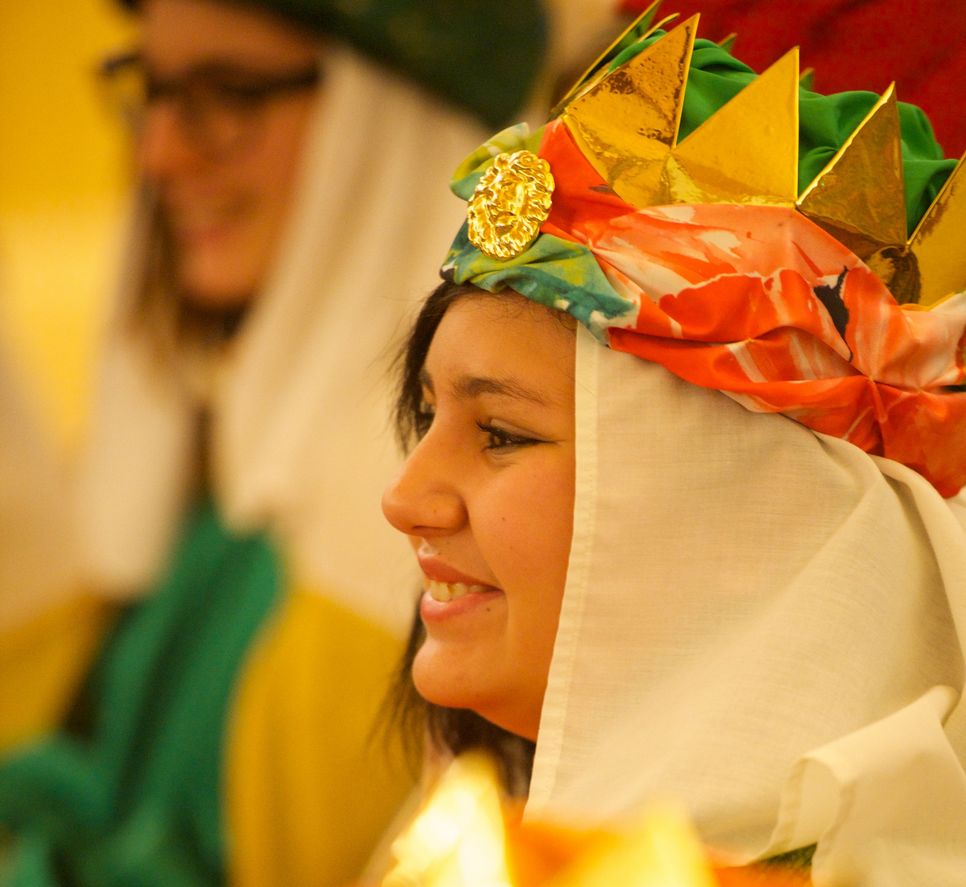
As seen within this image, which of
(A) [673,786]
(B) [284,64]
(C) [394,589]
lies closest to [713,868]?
(A) [673,786]

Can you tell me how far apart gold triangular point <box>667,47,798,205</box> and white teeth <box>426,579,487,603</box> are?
30 centimetres

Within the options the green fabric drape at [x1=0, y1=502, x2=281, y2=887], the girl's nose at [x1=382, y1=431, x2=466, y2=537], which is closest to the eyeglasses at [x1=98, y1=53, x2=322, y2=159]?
the green fabric drape at [x1=0, y1=502, x2=281, y2=887]

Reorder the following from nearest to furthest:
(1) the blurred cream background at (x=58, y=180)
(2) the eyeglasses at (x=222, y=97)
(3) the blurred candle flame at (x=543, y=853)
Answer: (3) the blurred candle flame at (x=543, y=853)
(2) the eyeglasses at (x=222, y=97)
(1) the blurred cream background at (x=58, y=180)

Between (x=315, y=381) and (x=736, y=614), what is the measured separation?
3.77 ft

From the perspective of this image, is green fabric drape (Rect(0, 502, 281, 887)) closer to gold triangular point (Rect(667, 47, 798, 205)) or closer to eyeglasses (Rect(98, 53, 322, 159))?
eyeglasses (Rect(98, 53, 322, 159))

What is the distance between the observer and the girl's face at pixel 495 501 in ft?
2.97

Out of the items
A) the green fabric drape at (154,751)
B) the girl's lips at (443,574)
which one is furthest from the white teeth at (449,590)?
the green fabric drape at (154,751)

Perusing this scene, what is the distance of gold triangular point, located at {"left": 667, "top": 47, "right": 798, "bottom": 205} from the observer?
2.91ft

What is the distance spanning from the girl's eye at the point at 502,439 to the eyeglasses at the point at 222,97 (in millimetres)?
1209

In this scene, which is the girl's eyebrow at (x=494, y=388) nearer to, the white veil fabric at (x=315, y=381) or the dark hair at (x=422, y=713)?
the dark hair at (x=422, y=713)

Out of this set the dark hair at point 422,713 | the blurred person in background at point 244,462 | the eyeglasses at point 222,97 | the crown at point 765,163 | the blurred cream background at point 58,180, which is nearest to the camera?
the crown at point 765,163

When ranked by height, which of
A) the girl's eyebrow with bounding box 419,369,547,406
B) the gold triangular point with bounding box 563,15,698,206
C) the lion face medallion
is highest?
the gold triangular point with bounding box 563,15,698,206

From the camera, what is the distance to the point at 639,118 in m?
0.91

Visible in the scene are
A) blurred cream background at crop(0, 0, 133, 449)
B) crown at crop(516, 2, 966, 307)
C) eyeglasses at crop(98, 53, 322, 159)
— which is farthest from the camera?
blurred cream background at crop(0, 0, 133, 449)
